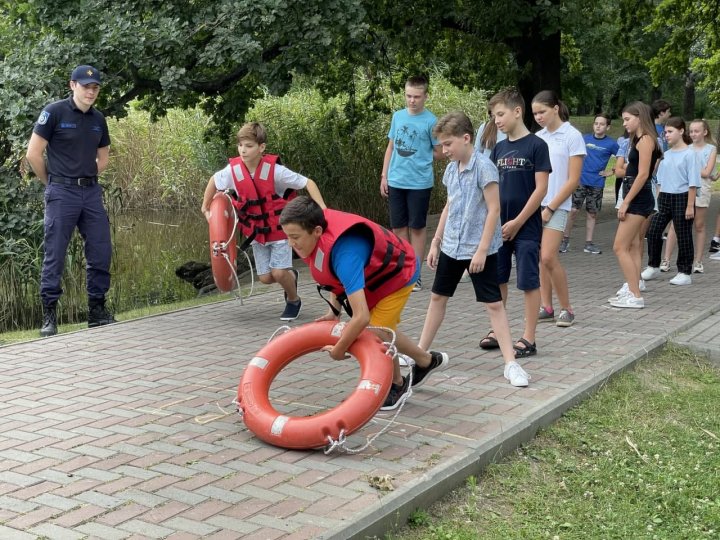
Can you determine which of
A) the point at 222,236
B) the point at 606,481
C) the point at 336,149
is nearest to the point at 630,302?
the point at 222,236

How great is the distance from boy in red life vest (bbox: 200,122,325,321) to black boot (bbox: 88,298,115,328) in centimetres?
127

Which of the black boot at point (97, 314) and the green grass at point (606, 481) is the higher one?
the black boot at point (97, 314)

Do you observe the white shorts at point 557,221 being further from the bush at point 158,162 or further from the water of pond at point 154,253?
the bush at point 158,162

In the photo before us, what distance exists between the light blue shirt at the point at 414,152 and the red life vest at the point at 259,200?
1.75 m

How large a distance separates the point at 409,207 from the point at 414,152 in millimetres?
565

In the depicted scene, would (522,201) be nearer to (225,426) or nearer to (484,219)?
(484,219)

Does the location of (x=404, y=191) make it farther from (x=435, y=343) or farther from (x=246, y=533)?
(x=246, y=533)

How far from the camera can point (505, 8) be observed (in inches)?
572

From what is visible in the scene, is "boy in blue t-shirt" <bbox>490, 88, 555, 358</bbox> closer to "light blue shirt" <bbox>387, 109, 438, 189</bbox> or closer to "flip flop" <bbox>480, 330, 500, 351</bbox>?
"flip flop" <bbox>480, 330, 500, 351</bbox>

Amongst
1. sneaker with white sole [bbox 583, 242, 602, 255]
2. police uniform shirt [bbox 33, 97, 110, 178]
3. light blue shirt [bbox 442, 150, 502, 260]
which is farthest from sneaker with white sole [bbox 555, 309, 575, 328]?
sneaker with white sole [bbox 583, 242, 602, 255]

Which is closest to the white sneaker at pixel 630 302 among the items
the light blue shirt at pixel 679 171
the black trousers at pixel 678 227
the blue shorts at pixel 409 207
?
the black trousers at pixel 678 227

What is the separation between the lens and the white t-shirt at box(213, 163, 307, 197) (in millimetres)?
8031

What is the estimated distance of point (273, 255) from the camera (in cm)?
827

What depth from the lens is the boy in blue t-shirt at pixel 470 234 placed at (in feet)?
19.7
